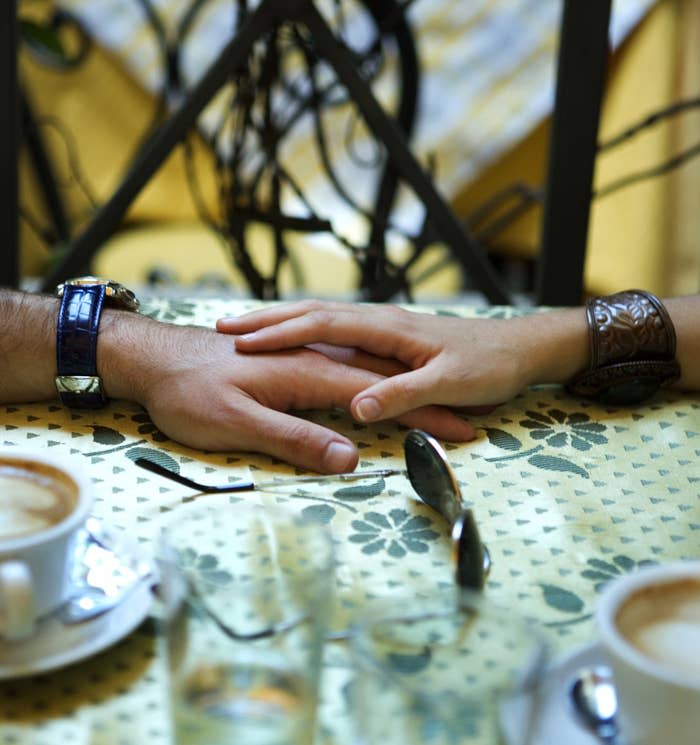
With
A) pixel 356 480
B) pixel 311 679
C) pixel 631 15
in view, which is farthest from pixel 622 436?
pixel 631 15

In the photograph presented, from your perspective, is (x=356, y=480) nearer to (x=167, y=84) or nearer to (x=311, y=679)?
(x=311, y=679)

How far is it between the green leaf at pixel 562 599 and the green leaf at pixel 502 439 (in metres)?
0.22

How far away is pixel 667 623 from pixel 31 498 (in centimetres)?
33

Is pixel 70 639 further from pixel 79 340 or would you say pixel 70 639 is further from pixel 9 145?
pixel 9 145

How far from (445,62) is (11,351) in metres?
1.51

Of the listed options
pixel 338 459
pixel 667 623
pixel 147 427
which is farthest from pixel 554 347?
pixel 667 623

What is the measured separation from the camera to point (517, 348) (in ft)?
2.99

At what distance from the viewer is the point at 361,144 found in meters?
2.39

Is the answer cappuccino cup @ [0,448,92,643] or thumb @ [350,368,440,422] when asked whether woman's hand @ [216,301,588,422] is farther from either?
cappuccino cup @ [0,448,92,643]

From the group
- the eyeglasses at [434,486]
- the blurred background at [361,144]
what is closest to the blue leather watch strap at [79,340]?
the eyeglasses at [434,486]

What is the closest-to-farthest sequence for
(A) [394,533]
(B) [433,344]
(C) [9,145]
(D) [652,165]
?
(A) [394,533], (B) [433,344], (C) [9,145], (D) [652,165]

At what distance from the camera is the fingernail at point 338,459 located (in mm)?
768

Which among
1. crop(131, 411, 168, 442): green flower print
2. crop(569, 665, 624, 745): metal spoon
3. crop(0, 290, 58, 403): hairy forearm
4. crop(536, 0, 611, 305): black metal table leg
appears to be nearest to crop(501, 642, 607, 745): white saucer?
crop(569, 665, 624, 745): metal spoon

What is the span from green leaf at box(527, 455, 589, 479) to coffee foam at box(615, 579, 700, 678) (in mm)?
301
